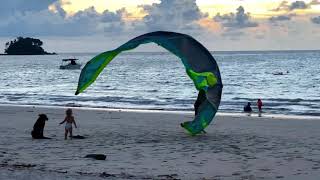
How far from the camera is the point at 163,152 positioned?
13.8 m

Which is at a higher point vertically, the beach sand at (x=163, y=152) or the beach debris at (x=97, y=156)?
the beach debris at (x=97, y=156)

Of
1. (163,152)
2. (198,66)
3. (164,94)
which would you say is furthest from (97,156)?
(164,94)

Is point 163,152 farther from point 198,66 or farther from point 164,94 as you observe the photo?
point 164,94

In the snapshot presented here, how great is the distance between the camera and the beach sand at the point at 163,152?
433 inches

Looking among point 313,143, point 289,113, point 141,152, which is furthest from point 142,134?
point 289,113

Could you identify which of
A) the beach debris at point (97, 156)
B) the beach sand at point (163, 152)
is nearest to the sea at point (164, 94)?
the beach sand at point (163, 152)

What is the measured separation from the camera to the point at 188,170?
11414 millimetres

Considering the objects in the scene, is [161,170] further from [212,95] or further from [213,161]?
[212,95]

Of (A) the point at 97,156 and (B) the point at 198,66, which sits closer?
(A) the point at 97,156

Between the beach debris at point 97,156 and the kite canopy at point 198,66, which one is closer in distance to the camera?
the beach debris at point 97,156

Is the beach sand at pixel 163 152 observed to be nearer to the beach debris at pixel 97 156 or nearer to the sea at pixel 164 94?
the beach debris at pixel 97 156

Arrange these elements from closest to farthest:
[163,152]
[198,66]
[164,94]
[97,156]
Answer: [97,156]
[163,152]
[198,66]
[164,94]

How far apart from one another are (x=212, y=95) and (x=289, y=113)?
1358cm

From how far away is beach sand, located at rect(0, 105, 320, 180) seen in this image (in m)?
11.0
